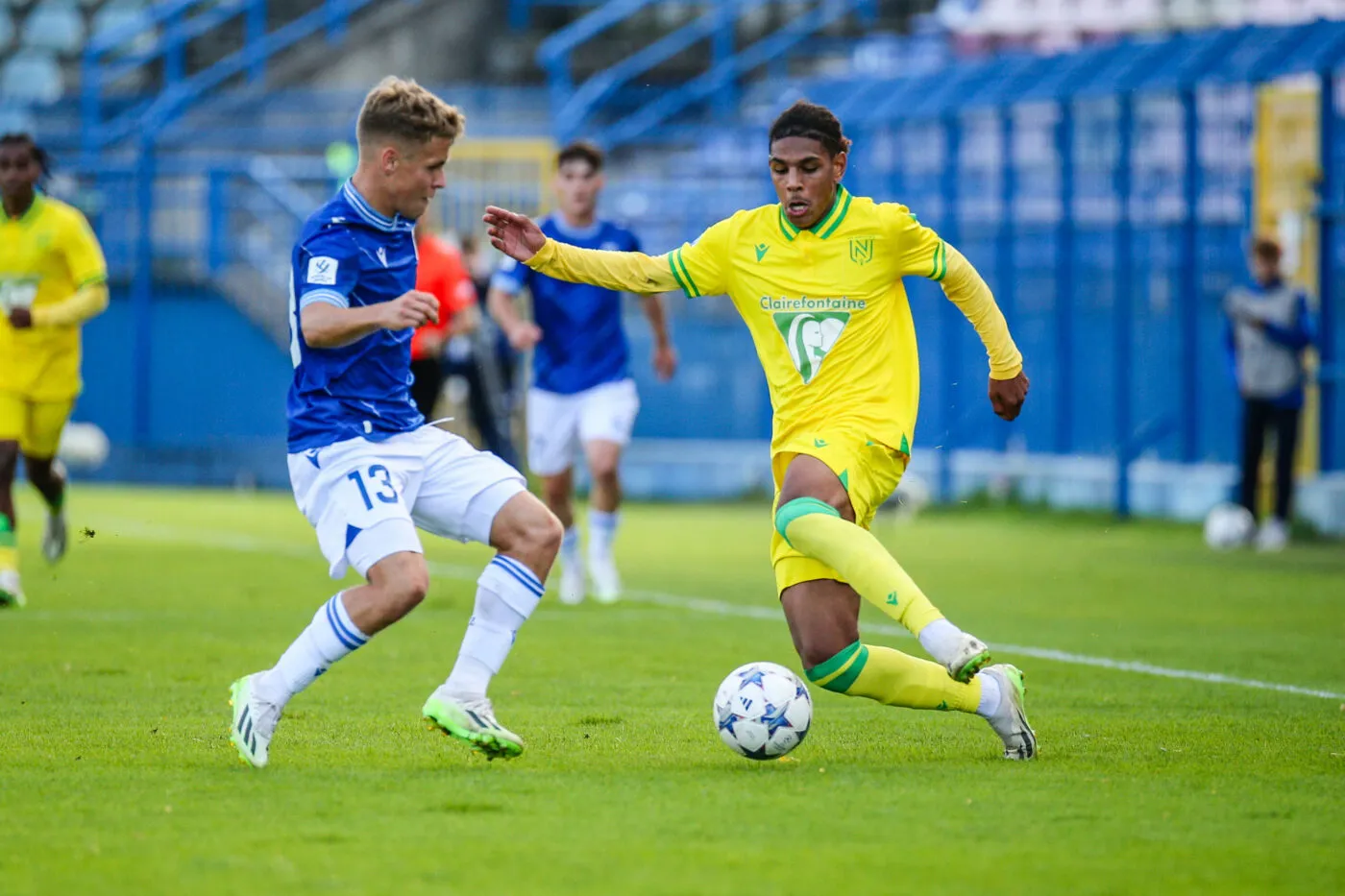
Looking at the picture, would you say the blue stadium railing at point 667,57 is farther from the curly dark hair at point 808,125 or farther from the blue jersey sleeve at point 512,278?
the curly dark hair at point 808,125

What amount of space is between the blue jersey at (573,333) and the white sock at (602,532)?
27.4 inches

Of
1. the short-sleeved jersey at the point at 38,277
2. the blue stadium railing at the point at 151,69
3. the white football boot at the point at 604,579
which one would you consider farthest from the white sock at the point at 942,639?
the blue stadium railing at the point at 151,69

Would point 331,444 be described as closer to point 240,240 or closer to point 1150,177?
point 1150,177

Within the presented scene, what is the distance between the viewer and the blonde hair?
19.2 feet

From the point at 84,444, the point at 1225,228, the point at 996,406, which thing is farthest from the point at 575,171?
the point at 84,444

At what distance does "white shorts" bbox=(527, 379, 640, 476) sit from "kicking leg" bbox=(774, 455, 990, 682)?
4.69m

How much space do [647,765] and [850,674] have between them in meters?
0.66

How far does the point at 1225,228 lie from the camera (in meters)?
18.1

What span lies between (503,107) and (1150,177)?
32.1 ft

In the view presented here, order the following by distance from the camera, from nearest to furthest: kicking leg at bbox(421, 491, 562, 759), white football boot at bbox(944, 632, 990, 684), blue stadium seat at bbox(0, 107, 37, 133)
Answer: white football boot at bbox(944, 632, 990, 684), kicking leg at bbox(421, 491, 562, 759), blue stadium seat at bbox(0, 107, 37, 133)

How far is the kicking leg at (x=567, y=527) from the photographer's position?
10961 mm

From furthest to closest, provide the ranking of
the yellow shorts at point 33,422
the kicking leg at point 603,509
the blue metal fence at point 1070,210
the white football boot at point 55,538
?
1. the blue metal fence at point 1070,210
2. the white football boot at point 55,538
3. the kicking leg at point 603,509
4. the yellow shorts at point 33,422

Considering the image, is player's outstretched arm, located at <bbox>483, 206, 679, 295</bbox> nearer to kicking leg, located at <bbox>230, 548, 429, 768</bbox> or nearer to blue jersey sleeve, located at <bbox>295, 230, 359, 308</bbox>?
blue jersey sleeve, located at <bbox>295, 230, 359, 308</bbox>

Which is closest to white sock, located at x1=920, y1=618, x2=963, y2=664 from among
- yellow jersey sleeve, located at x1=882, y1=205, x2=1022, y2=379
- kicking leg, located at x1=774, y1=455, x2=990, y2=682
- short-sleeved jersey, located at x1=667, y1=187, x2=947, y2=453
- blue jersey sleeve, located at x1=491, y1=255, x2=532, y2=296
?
kicking leg, located at x1=774, y1=455, x2=990, y2=682
